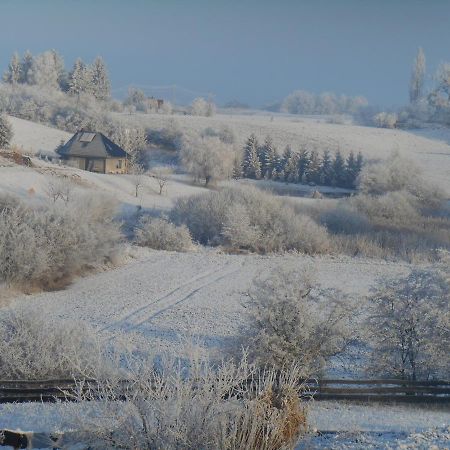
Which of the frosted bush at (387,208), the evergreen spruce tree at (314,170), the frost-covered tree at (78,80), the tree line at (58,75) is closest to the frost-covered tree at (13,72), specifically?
the tree line at (58,75)

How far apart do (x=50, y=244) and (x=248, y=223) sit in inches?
534

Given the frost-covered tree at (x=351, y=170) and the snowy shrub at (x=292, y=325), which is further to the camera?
the frost-covered tree at (x=351, y=170)

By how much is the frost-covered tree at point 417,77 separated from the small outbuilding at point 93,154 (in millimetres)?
85948

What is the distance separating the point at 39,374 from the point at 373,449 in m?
6.17

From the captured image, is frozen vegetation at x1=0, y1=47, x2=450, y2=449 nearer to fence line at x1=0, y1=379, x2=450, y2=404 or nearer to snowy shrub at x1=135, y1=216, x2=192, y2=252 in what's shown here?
snowy shrub at x1=135, y1=216, x2=192, y2=252

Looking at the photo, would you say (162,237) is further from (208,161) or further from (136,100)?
(136,100)

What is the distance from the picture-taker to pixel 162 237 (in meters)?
32.4

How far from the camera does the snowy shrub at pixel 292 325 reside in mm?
12383

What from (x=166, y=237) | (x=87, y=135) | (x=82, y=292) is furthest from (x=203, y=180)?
(x=82, y=292)

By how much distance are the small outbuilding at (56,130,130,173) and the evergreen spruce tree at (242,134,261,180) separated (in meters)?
13.8

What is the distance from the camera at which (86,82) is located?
3647 inches

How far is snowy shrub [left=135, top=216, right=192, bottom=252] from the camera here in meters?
32.4

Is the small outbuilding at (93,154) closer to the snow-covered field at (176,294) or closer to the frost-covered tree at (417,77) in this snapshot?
the snow-covered field at (176,294)

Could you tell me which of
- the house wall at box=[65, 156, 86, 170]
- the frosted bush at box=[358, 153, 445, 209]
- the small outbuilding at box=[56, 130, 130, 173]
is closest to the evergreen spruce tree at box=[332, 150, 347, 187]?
the frosted bush at box=[358, 153, 445, 209]
